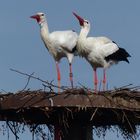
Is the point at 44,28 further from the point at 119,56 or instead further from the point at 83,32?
the point at 119,56

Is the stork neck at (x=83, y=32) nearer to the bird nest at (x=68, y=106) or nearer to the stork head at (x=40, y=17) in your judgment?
the stork head at (x=40, y=17)

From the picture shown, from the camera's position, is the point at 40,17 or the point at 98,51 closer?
the point at 98,51

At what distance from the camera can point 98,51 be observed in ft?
32.3

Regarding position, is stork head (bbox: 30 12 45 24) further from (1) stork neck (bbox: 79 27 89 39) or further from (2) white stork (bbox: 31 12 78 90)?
(1) stork neck (bbox: 79 27 89 39)

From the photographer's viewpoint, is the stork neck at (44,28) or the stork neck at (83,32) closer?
the stork neck at (83,32)

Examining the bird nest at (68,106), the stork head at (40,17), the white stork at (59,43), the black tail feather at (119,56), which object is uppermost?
the stork head at (40,17)

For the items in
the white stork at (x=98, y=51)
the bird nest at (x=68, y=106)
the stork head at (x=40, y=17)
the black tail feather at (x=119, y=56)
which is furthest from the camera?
the stork head at (x=40, y=17)

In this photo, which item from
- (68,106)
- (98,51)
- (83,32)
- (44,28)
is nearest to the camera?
(68,106)

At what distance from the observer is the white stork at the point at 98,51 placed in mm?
9789

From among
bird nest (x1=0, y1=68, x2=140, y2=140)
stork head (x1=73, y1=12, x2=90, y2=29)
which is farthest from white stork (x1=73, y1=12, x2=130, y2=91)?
bird nest (x1=0, y1=68, x2=140, y2=140)

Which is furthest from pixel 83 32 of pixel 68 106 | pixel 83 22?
pixel 68 106

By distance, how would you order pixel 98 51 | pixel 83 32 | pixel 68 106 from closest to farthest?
pixel 68 106 < pixel 98 51 < pixel 83 32

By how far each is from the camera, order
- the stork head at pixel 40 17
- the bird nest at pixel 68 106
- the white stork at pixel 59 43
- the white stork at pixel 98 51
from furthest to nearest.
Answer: the stork head at pixel 40 17
the white stork at pixel 59 43
the white stork at pixel 98 51
the bird nest at pixel 68 106

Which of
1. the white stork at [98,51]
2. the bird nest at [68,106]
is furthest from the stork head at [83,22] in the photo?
the bird nest at [68,106]
